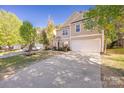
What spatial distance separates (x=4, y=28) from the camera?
60.3 feet

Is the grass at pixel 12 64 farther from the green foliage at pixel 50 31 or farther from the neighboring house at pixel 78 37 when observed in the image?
the green foliage at pixel 50 31

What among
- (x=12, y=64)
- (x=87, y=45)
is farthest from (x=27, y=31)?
(x=12, y=64)

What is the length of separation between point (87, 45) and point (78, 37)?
1725 mm

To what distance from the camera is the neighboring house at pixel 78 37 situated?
14258 mm

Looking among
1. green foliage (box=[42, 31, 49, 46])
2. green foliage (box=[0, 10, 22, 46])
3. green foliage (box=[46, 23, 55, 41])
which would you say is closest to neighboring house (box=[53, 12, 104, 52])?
green foliage (box=[46, 23, 55, 41])

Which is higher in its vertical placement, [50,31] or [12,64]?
[50,31]

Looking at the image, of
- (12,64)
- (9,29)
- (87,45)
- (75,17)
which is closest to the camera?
(12,64)

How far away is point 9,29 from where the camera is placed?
1942 cm

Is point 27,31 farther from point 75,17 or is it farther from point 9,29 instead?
point 75,17

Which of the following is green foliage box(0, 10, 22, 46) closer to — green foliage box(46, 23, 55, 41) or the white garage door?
green foliage box(46, 23, 55, 41)

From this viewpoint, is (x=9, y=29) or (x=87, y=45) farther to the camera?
(x=9, y=29)

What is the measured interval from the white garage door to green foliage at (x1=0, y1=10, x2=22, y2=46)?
27.2 feet
